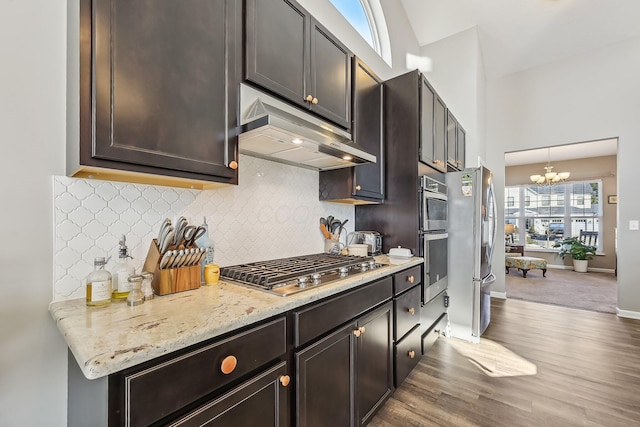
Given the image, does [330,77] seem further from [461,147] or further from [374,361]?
[461,147]

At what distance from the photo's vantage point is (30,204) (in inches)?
39.1

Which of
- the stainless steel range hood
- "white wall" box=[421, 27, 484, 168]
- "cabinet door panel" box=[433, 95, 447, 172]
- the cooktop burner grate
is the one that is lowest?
the cooktop burner grate

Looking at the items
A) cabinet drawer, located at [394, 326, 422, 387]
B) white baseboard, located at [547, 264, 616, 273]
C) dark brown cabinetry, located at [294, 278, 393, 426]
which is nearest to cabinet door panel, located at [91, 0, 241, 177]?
dark brown cabinetry, located at [294, 278, 393, 426]

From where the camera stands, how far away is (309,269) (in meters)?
1.54

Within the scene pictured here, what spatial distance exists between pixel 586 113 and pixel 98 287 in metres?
5.76

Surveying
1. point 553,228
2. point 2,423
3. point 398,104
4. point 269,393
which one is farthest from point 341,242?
point 553,228

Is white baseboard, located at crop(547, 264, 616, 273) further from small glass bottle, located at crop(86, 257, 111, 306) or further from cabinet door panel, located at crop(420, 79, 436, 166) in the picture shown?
small glass bottle, located at crop(86, 257, 111, 306)

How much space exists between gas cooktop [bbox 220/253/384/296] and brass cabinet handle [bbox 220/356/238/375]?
33 centimetres

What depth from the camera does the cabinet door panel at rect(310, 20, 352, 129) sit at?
5.70 ft

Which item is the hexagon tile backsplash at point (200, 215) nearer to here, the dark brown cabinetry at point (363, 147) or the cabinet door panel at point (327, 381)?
the dark brown cabinetry at point (363, 147)

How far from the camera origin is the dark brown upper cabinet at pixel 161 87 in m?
0.89

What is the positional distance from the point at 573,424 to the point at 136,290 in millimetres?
2534

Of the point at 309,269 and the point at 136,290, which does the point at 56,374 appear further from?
the point at 309,269

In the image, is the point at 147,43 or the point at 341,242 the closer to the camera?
the point at 147,43
